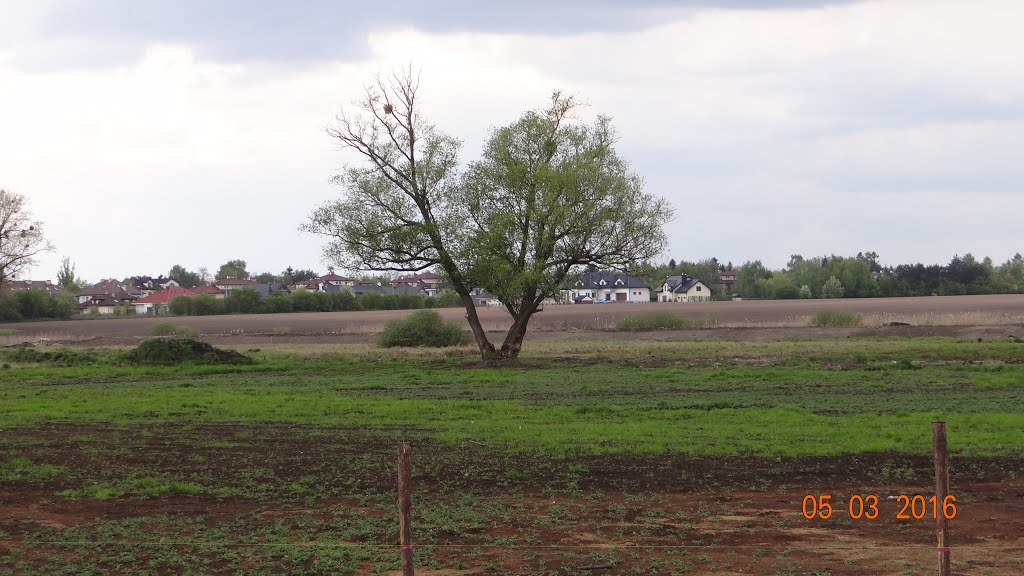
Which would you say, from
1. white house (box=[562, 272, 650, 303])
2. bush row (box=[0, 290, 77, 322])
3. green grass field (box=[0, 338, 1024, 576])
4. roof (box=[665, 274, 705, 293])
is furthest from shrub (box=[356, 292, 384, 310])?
green grass field (box=[0, 338, 1024, 576])

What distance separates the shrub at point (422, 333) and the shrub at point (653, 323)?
47.1 ft

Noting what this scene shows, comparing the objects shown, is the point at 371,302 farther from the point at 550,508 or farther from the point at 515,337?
the point at 550,508

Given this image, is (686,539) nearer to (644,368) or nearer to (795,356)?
(644,368)

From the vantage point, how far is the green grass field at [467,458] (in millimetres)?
11586

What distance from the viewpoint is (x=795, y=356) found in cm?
3928

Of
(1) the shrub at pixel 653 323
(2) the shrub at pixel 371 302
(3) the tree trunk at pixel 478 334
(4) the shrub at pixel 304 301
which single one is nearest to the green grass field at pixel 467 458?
(3) the tree trunk at pixel 478 334

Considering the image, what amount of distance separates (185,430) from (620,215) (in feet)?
75.2

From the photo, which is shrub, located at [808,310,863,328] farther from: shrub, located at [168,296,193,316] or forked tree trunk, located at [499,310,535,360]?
shrub, located at [168,296,193,316]

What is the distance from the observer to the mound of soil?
139 ft

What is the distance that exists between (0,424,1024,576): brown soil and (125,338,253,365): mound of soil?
24.2 m

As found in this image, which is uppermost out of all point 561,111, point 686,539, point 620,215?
point 561,111

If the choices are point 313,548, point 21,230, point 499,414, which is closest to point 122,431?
point 499,414

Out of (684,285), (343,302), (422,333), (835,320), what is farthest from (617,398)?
(684,285)

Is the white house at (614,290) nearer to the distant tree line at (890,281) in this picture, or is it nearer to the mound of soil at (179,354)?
the distant tree line at (890,281)
